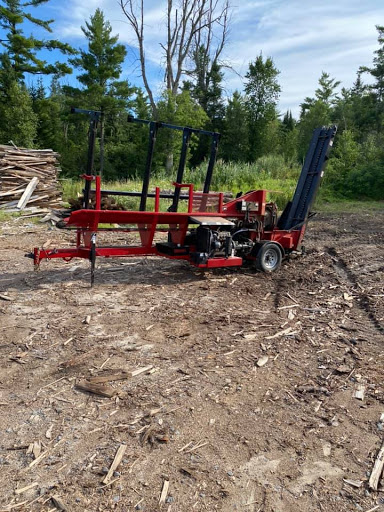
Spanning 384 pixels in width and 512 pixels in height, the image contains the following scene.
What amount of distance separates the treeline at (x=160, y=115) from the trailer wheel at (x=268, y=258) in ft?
54.3

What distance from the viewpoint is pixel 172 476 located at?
2779 millimetres

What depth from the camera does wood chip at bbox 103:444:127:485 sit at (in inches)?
107

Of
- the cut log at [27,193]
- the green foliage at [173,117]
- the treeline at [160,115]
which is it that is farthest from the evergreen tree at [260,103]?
the cut log at [27,193]

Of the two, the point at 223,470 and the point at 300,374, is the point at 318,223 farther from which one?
the point at 223,470

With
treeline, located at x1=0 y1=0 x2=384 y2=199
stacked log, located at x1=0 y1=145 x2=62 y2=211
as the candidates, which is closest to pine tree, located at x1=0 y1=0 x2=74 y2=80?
treeline, located at x1=0 y1=0 x2=384 y2=199

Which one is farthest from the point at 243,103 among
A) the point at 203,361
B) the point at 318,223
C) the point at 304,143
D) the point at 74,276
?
the point at 203,361

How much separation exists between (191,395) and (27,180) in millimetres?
13075

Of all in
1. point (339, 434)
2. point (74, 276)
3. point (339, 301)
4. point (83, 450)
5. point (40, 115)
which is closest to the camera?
point (83, 450)

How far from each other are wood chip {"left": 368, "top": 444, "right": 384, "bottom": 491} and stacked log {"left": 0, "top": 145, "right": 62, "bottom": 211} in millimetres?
13408

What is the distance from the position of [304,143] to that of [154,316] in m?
44.9

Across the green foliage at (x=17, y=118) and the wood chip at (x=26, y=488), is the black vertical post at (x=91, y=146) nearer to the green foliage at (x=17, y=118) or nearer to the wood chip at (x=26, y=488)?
the wood chip at (x=26, y=488)

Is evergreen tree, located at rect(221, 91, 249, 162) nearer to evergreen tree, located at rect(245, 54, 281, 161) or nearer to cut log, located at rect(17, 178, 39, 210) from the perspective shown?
evergreen tree, located at rect(245, 54, 281, 161)

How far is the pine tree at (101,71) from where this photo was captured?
36.5m

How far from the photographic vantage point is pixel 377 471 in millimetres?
2859
